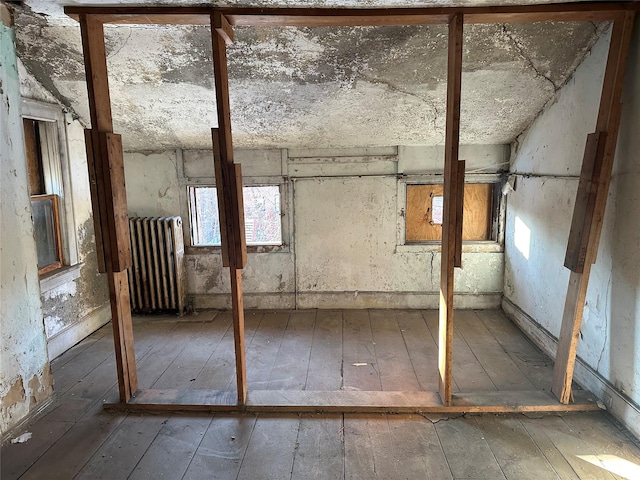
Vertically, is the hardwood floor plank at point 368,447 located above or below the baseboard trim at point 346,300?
below

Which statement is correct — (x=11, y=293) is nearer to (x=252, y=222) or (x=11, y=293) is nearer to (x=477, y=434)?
(x=252, y=222)

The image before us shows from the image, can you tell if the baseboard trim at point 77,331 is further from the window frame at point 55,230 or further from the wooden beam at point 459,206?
the wooden beam at point 459,206

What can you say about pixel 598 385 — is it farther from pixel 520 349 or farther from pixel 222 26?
pixel 222 26

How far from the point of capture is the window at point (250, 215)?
14.3ft

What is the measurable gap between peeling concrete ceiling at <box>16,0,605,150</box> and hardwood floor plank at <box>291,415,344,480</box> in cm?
228

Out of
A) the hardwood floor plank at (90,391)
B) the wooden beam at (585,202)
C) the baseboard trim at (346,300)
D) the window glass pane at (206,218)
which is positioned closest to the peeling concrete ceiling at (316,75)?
the window glass pane at (206,218)

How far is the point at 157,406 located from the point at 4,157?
5.53ft

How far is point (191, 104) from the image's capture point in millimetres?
3373

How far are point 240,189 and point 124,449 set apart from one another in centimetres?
153

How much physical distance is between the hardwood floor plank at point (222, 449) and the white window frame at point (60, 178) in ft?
6.21

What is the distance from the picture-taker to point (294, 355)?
3.35 metres

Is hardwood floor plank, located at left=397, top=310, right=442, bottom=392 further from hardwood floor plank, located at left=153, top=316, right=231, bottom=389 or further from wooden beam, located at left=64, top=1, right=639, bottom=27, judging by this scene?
wooden beam, located at left=64, top=1, right=639, bottom=27

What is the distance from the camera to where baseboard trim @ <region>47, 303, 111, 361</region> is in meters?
3.37

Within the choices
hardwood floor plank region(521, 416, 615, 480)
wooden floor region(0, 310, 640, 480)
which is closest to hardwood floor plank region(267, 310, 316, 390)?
wooden floor region(0, 310, 640, 480)
